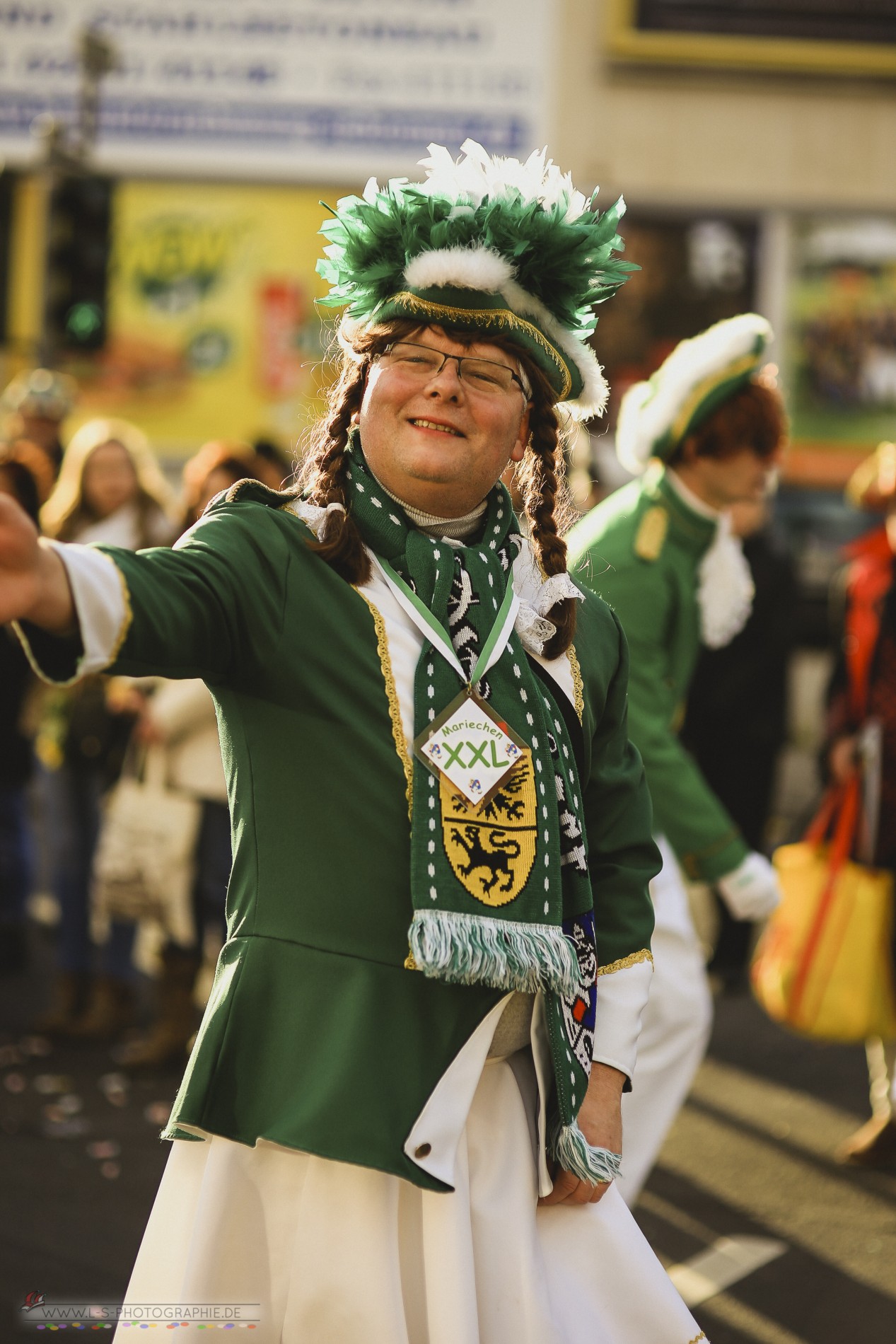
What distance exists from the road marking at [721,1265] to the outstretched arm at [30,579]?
10.4 ft

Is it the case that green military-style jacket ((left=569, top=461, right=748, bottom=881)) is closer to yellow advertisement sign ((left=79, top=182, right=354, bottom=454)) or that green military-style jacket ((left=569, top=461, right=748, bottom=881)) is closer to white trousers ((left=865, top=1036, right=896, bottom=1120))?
white trousers ((left=865, top=1036, right=896, bottom=1120))

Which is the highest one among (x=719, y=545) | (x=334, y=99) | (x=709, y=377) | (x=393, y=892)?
(x=334, y=99)

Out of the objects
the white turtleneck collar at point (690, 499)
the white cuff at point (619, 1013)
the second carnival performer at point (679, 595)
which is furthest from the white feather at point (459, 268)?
the white turtleneck collar at point (690, 499)

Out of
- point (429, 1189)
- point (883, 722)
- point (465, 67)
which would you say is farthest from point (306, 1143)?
point (465, 67)

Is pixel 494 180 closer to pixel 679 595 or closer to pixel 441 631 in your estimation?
pixel 441 631

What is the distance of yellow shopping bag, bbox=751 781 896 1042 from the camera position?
554cm

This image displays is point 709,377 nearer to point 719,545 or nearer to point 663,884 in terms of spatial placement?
point 719,545

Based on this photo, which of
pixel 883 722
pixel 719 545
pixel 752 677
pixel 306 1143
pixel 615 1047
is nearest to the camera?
pixel 306 1143

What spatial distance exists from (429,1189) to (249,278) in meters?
15.4

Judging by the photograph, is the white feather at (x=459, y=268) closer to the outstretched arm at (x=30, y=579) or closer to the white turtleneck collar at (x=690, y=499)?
the outstretched arm at (x=30, y=579)

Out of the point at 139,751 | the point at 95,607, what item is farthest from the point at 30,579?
the point at 139,751

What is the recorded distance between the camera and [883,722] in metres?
5.80

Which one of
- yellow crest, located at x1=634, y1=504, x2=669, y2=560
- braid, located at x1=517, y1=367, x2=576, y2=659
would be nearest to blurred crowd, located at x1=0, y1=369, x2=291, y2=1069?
yellow crest, located at x1=634, y1=504, x2=669, y2=560

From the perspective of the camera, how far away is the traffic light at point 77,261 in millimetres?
11750
